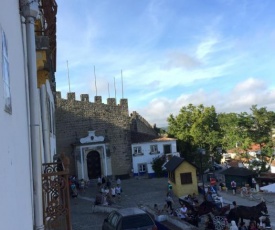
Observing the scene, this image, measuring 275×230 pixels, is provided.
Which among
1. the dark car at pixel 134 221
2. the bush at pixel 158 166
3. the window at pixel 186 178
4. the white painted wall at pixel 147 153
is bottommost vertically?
the dark car at pixel 134 221

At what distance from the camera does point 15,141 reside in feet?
13.2

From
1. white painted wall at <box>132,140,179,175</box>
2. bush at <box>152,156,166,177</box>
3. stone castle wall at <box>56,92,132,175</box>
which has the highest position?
stone castle wall at <box>56,92,132,175</box>

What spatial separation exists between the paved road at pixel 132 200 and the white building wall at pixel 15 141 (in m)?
13.3

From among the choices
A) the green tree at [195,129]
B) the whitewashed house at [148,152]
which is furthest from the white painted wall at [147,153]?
the green tree at [195,129]

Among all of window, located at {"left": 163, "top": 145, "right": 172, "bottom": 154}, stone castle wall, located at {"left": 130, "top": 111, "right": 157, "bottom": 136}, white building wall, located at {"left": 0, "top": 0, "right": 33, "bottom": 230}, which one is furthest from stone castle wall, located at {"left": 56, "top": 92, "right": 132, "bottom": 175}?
white building wall, located at {"left": 0, "top": 0, "right": 33, "bottom": 230}

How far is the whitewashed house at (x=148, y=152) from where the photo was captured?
135ft

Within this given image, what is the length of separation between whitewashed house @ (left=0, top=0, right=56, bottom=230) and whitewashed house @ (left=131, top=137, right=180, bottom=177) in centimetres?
3542

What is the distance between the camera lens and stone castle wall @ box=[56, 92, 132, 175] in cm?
3962

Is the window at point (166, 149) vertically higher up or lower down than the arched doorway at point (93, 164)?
higher up

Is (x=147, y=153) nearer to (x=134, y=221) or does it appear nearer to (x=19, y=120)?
(x=134, y=221)

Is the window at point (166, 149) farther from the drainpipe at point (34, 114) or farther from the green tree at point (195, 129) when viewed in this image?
the drainpipe at point (34, 114)

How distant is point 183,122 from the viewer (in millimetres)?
46938

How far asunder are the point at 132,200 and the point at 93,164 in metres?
15.0

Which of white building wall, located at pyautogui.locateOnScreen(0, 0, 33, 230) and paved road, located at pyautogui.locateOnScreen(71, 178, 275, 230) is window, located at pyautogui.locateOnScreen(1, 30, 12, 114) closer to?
white building wall, located at pyautogui.locateOnScreen(0, 0, 33, 230)
